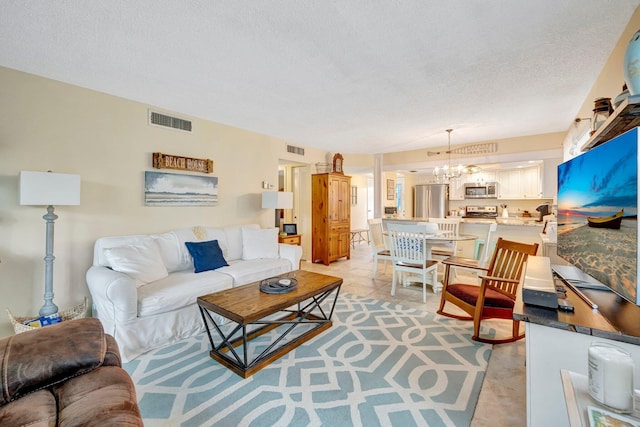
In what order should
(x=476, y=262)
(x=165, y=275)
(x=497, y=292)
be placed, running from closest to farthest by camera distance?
(x=497, y=292), (x=165, y=275), (x=476, y=262)

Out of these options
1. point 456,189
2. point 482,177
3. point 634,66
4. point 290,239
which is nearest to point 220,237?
point 290,239

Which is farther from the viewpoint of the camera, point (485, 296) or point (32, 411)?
point (485, 296)

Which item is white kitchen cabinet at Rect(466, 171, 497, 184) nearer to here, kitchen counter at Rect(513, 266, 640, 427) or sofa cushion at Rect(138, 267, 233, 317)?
kitchen counter at Rect(513, 266, 640, 427)

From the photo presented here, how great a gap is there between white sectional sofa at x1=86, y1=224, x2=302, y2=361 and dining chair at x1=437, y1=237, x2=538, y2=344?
7.01ft

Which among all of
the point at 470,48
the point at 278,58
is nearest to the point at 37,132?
the point at 278,58

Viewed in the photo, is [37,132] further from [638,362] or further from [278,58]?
[638,362]

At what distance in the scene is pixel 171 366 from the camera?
7.10 feet

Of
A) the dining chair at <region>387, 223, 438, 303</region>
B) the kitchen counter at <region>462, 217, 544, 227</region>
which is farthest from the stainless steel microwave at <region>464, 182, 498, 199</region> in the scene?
the dining chair at <region>387, 223, 438, 303</region>

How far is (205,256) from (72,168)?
5.25ft

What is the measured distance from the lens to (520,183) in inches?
263

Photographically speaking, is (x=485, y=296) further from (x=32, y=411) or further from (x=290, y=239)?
(x=290, y=239)

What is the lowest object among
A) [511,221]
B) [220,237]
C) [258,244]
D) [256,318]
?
[256,318]

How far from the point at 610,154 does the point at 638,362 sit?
0.89 metres

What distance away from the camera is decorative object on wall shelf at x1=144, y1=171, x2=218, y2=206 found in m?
3.40
